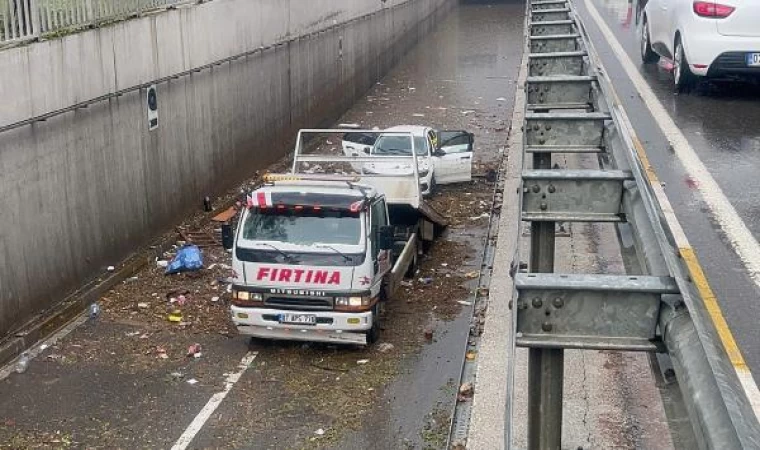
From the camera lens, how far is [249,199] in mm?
12180

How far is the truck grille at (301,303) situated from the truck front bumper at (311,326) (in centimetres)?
7

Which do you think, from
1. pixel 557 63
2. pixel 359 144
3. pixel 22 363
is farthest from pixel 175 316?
pixel 359 144

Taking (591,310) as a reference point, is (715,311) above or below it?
below

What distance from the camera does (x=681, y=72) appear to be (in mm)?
15508

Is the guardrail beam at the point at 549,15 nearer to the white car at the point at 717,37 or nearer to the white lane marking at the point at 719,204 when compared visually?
the white car at the point at 717,37

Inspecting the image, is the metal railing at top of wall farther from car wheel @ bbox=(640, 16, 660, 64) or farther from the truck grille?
car wheel @ bbox=(640, 16, 660, 64)


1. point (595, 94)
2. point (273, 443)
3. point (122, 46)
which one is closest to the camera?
point (595, 94)

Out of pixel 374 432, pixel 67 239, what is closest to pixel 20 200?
pixel 67 239

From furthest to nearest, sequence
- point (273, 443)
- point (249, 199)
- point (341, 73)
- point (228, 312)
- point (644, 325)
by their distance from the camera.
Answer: point (341, 73), point (228, 312), point (249, 199), point (273, 443), point (644, 325)

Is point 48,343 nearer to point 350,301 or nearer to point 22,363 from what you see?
point 22,363

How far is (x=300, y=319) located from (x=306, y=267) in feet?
2.20

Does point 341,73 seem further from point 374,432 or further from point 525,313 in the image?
point 525,313

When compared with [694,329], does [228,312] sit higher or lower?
lower

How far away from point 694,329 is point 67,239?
12.9 metres
